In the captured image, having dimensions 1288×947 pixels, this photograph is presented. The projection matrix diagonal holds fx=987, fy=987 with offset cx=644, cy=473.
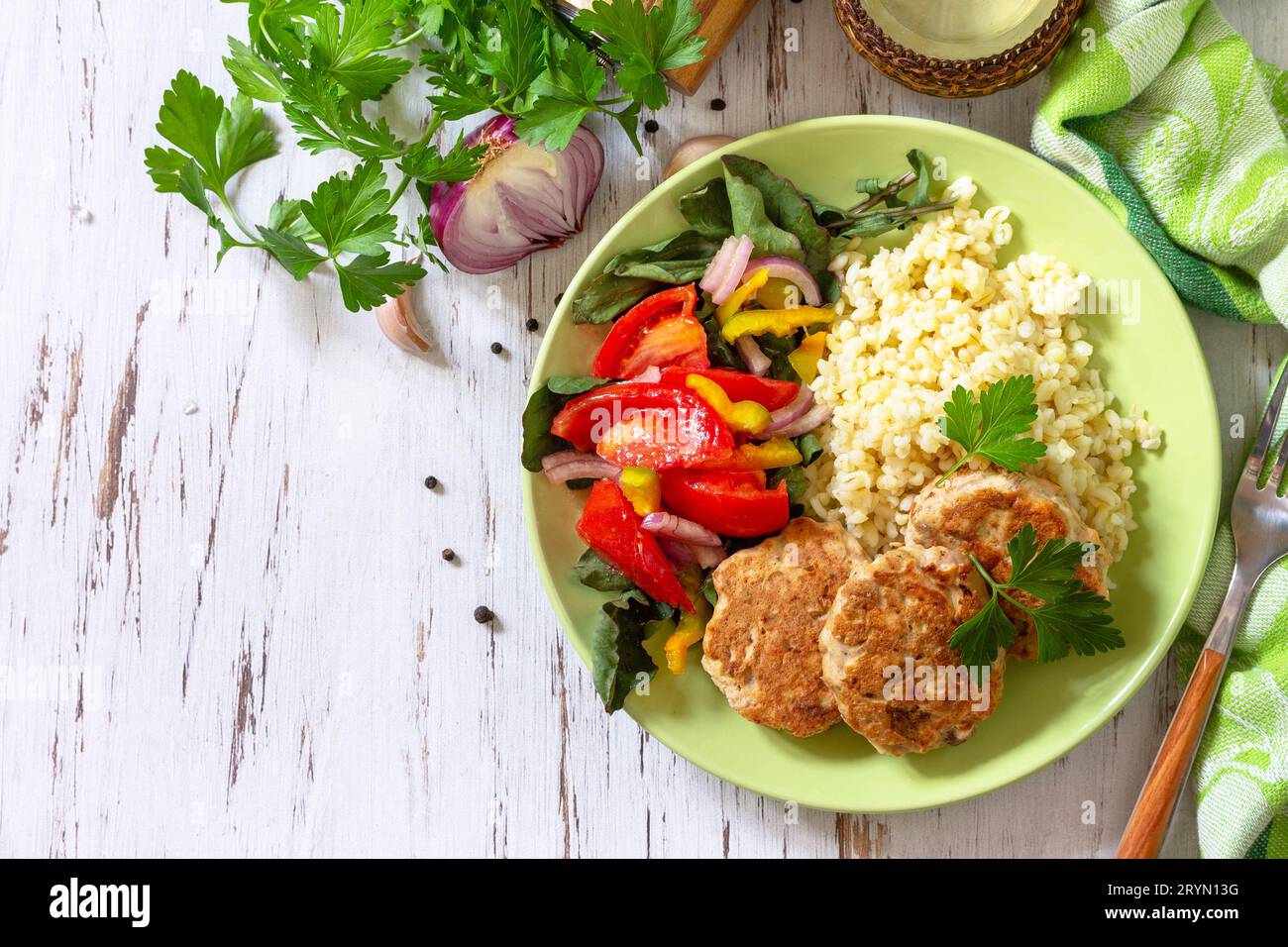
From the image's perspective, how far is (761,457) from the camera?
2438 millimetres

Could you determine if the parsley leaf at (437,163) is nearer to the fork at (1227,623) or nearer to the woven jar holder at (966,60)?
the woven jar holder at (966,60)

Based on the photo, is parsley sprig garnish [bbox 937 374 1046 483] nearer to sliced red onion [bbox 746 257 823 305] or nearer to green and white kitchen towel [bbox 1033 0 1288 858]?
sliced red onion [bbox 746 257 823 305]

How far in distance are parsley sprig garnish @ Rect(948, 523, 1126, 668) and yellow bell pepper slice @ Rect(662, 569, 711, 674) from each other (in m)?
0.63

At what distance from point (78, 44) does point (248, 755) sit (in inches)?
85.8

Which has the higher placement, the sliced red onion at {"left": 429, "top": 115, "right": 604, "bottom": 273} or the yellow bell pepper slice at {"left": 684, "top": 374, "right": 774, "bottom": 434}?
the sliced red onion at {"left": 429, "top": 115, "right": 604, "bottom": 273}

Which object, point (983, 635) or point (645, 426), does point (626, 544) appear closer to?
point (645, 426)

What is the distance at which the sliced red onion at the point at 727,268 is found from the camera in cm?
245

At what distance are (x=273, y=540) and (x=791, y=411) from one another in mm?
1573

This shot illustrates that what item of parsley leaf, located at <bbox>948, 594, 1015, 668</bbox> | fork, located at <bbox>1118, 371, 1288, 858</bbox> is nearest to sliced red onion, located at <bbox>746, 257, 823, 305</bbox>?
parsley leaf, located at <bbox>948, 594, 1015, 668</bbox>

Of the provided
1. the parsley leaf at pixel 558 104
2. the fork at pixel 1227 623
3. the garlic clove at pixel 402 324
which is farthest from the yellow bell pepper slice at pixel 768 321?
the fork at pixel 1227 623

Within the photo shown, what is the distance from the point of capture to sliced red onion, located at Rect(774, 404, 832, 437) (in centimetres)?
249

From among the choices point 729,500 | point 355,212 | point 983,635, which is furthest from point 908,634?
point 355,212

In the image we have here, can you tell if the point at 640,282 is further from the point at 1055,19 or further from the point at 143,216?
the point at 143,216

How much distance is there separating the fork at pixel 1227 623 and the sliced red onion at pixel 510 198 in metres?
1.88
